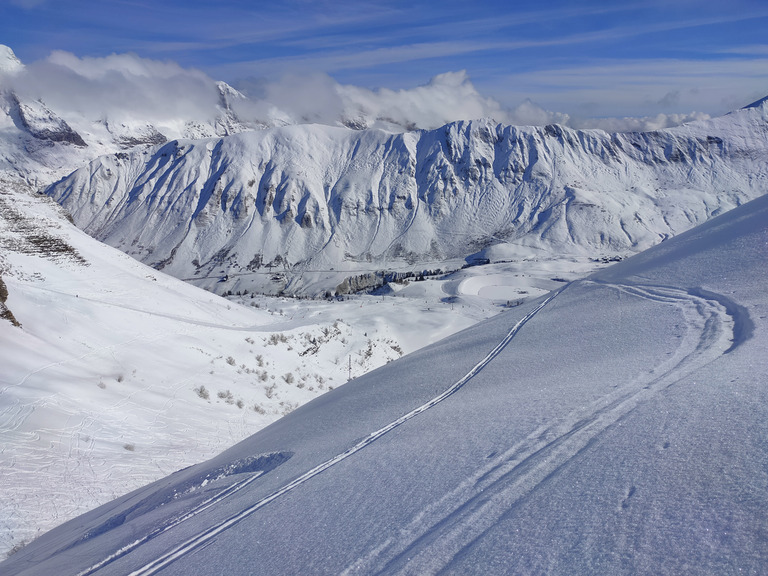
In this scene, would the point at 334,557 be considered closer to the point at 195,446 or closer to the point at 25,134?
the point at 195,446

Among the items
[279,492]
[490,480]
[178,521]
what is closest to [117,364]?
[178,521]

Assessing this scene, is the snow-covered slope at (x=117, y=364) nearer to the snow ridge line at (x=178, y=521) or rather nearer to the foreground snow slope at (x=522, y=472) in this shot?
the foreground snow slope at (x=522, y=472)

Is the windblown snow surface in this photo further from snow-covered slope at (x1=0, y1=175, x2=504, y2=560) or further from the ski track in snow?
the ski track in snow

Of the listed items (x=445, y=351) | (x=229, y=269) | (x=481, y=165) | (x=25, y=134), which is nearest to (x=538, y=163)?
(x=481, y=165)

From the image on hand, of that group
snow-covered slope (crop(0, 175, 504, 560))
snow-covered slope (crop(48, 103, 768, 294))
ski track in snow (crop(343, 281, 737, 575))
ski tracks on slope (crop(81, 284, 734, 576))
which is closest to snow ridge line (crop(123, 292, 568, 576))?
ski tracks on slope (crop(81, 284, 734, 576))

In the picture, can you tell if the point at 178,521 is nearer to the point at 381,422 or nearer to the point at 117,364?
the point at 381,422

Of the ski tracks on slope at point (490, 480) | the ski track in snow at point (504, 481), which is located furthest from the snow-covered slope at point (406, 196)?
the ski track in snow at point (504, 481)
